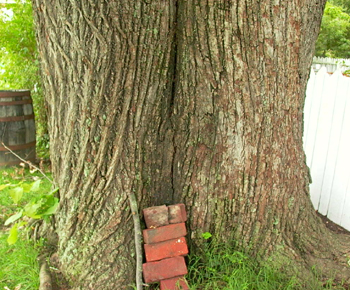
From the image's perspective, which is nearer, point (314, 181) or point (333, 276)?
point (333, 276)

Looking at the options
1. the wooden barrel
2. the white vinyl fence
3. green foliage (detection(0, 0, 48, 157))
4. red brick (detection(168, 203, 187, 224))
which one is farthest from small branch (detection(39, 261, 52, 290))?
green foliage (detection(0, 0, 48, 157))

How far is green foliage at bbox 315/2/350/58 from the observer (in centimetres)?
1582

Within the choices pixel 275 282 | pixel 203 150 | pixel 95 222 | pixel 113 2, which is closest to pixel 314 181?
pixel 275 282

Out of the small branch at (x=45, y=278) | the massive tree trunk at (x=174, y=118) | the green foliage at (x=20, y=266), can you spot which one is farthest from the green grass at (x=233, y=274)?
the green foliage at (x=20, y=266)

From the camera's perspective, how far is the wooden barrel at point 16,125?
4.54 metres

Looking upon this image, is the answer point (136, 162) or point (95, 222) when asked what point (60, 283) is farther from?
point (136, 162)

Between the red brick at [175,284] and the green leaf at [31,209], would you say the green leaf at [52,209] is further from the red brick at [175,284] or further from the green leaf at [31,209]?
the red brick at [175,284]

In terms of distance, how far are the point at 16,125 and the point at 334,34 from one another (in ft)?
51.2

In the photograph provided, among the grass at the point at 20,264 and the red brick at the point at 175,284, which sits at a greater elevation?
the red brick at the point at 175,284

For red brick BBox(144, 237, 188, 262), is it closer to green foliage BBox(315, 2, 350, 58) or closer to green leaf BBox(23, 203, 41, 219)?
green leaf BBox(23, 203, 41, 219)

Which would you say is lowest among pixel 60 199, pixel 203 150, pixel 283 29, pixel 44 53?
pixel 60 199

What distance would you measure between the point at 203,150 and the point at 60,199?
1.04m

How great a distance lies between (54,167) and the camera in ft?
8.19

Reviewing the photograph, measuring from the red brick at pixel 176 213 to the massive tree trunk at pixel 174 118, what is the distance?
0.32 ft
